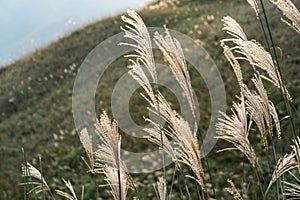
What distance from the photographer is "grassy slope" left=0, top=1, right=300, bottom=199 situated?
917 cm

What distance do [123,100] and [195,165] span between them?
9455 millimetres

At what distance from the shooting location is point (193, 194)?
7.32m

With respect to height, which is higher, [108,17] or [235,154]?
[108,17]

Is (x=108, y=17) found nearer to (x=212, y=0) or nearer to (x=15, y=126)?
(x=212, y=0)

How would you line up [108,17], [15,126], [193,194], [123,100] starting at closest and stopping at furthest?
1. [193,194]
2. [123,100]
3. [15,126]
4. [108,17]

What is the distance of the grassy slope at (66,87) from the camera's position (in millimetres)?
9172

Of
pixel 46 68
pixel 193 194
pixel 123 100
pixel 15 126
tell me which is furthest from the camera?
pixel 46 68

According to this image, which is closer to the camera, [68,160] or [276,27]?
[68,160]

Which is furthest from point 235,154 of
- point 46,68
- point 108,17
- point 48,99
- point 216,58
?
point 108,17

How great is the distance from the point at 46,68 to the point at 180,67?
13.8 metres

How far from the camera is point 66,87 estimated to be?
44.4 feet

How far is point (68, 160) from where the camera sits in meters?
9.24

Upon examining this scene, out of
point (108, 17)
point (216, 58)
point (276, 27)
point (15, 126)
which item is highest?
point (108, 17)

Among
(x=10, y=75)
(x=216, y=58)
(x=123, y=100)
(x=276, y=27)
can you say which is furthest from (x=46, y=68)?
(x=276, y=27)
